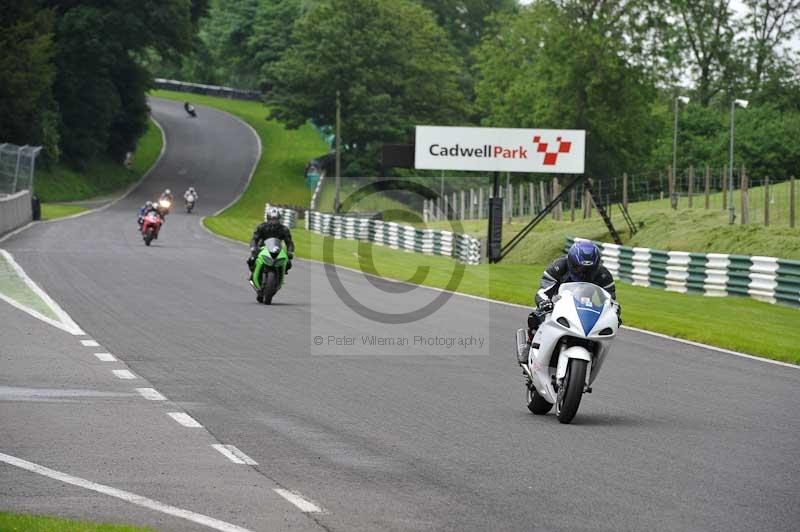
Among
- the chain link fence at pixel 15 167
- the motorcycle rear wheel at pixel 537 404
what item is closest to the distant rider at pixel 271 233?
the motorcycle rear wheel at pixel 537 404

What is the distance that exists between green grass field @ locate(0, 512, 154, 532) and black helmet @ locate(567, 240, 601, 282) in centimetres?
555

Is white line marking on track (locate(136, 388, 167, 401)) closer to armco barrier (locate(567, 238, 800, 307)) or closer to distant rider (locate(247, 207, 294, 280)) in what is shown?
distant rider (locate(247, 207, 294, 280))

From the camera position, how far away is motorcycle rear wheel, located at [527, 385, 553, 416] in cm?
1225

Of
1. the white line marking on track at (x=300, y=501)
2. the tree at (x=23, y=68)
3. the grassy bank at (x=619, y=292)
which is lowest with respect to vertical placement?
the grassy bank at (x=619, y=292)

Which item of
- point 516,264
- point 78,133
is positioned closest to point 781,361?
point 516,264

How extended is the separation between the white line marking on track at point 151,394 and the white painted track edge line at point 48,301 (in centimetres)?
543

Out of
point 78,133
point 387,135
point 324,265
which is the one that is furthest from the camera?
point 387,135

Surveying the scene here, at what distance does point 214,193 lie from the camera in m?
89.4

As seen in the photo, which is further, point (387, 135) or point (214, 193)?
point (387, 135)

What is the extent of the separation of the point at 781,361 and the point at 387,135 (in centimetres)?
7874

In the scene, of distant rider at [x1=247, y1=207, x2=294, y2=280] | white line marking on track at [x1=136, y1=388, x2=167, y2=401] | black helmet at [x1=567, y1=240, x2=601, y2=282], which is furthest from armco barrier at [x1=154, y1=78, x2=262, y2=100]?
black helmet at [x1=567, y1=240, x2=601, y2=282]

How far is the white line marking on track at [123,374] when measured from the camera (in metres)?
14.2

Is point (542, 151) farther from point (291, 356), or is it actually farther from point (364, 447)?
point (364, 447)

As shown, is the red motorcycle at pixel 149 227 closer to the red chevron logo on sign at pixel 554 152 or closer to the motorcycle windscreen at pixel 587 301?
the red chevron logo on sign at pixel 554 152
